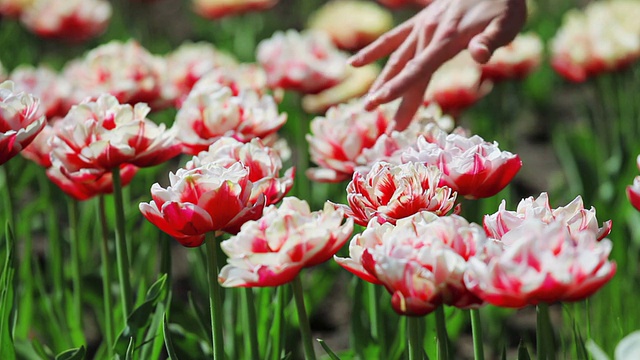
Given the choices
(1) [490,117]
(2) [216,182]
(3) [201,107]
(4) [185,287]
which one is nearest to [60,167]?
(3) [201,107]

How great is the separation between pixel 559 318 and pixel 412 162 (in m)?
1.01

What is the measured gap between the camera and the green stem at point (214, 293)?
88 cm

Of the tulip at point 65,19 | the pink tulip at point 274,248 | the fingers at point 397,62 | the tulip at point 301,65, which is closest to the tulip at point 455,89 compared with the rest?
the tulip at point 301,65

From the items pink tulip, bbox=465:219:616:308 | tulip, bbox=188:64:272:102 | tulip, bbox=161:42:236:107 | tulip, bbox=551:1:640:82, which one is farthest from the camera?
tulip, bbox=551:1:640:82

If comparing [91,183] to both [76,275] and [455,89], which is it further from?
[455,89]

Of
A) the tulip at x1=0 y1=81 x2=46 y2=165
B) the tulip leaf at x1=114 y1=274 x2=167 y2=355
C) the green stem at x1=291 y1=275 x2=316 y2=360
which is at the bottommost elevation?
the tulip leaf at x1=114 y1=274 x2=167 y2=355

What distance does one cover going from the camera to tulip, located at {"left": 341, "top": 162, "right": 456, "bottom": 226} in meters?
0.85

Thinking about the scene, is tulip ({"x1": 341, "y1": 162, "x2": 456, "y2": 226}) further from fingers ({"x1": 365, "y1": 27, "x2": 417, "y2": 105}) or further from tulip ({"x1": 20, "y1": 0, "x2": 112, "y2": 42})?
tulip ({"x1": 20, "y1": 0, "x2": 112, "y2": 42})

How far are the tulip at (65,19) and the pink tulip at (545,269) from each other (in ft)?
6.31

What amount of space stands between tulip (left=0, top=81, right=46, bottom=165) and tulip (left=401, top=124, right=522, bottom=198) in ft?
1.32

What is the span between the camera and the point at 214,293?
90 centimetres

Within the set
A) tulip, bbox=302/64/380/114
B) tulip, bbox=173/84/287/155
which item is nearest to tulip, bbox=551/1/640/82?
tulip, bbox=302/64/380/114

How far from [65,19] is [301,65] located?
0.94 meters

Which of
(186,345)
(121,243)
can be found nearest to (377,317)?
(186,345)
